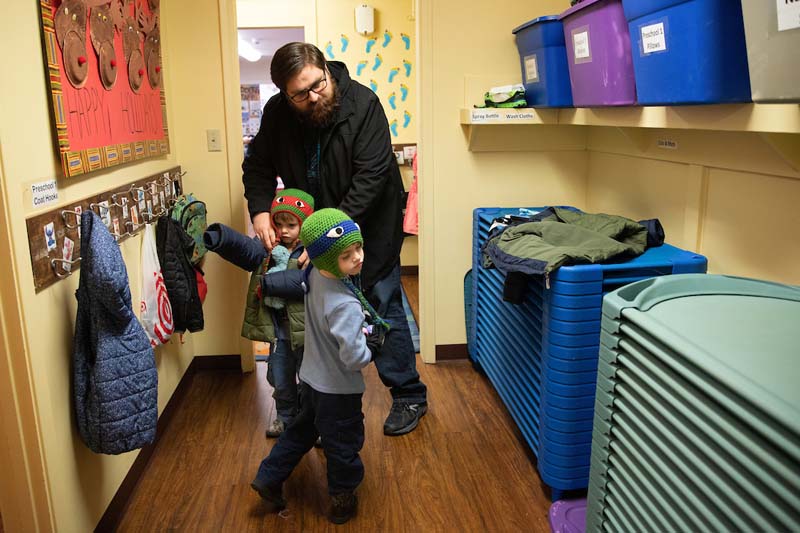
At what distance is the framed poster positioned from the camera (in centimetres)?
160

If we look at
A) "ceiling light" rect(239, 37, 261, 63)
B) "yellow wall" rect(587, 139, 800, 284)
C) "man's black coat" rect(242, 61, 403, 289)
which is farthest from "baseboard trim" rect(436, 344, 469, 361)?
"ceiling light" rect(239, 37, 261, 63)

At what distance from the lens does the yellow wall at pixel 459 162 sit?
2.81 meters

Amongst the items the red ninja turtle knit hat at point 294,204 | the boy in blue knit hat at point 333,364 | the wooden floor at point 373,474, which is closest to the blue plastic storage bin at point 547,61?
the red ninja turtle knit hat at point 294,204

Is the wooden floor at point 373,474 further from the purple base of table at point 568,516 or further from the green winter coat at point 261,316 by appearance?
the green winter coat at point 261,316

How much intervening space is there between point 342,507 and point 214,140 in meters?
1.74

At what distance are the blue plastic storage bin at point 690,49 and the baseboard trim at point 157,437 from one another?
1967mm

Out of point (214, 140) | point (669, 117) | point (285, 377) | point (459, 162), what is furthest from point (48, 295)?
point (459, 162)

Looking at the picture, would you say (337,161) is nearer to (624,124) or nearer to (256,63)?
(624,124)

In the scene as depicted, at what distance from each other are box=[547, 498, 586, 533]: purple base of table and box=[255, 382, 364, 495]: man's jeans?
609 millimetres

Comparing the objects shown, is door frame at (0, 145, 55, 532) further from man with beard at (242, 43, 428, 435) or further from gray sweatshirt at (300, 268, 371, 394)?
man with beard at (242, 43, 428, 435)

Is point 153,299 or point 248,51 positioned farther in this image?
point 248,51

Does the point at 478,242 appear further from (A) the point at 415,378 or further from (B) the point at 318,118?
(B) the point at 318,118

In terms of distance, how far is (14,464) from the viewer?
58.0 inches

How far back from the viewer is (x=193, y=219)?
257 centimetres
